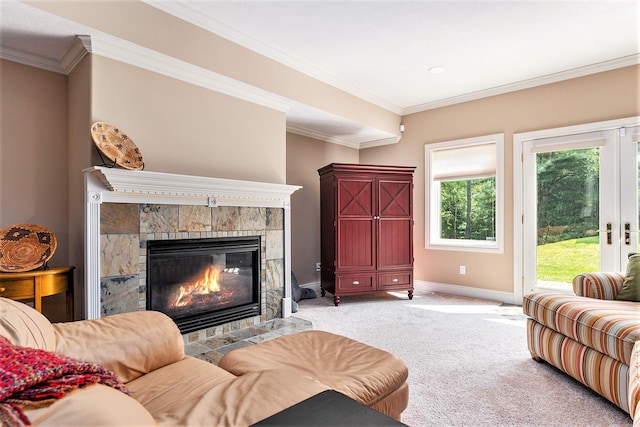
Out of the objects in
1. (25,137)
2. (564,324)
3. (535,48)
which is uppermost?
(535,48)

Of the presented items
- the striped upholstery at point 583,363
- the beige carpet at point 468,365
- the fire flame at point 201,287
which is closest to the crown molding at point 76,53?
the fire flame at point 201,287

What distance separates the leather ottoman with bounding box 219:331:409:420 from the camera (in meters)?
1.44

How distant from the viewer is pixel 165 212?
2732 millimetres

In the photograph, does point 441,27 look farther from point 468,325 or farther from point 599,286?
point 468,325

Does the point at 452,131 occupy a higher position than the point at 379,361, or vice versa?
the point at 452,131

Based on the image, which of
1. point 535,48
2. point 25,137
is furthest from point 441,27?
point 25,137

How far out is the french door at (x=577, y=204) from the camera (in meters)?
3.68

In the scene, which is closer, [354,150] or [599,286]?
[599,286]

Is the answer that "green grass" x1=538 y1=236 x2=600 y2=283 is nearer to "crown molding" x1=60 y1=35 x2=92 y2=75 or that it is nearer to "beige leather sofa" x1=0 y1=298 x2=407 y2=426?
"beige leather sofa" x1=0 y1=298 x2=407 y2=426

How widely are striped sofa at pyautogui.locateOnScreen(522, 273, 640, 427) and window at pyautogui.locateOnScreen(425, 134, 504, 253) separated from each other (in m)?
1.91

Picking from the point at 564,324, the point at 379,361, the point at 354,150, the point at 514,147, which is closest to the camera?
the point at 379,361

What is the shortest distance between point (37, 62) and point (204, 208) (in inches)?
63.9

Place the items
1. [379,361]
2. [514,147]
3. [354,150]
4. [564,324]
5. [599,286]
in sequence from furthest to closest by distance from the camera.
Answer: [354,150] → [514,147] → [599,286] → [564,324] → [379,361]

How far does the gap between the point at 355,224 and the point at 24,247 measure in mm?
3206
